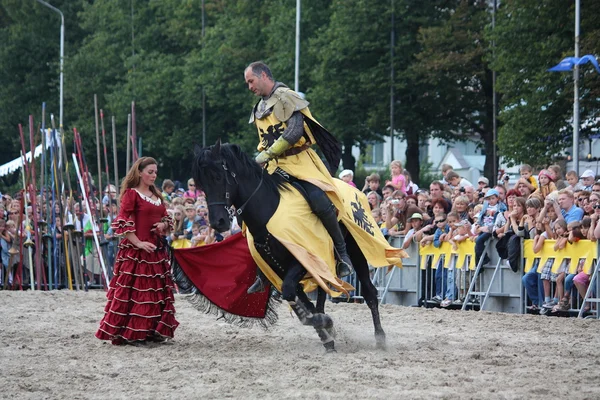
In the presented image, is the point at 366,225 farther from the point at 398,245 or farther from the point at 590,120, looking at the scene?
the point at 590,120

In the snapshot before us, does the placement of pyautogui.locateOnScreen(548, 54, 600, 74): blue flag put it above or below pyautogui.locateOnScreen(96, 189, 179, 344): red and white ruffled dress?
above

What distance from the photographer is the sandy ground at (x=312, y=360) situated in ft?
23.6

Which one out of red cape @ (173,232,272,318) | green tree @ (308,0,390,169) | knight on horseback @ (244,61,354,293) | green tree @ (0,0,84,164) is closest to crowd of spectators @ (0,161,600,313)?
red cape @ (173,232,272,318)

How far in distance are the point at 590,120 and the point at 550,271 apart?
12844mm

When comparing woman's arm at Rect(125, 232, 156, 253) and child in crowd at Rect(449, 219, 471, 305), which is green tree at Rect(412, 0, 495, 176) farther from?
woman's arm at Rect(125, 232, 156, 253)

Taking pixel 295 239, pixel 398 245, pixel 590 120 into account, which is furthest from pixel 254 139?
pixel 295 239

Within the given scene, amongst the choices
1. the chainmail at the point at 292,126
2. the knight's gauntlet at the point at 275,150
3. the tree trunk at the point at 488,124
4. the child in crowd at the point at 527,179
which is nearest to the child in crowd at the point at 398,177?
the child in crowd at the point at 527,179

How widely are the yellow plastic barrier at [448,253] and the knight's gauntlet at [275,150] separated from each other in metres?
5.12

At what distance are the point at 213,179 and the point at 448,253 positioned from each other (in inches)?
231

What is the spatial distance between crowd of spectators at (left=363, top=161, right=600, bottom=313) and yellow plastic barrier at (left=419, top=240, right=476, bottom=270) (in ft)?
0.22

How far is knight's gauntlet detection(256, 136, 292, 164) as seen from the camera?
9297 mm

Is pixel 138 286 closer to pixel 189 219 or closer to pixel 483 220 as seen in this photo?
pixel 483 220

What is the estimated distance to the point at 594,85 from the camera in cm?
2327

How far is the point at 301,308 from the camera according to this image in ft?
30.2
